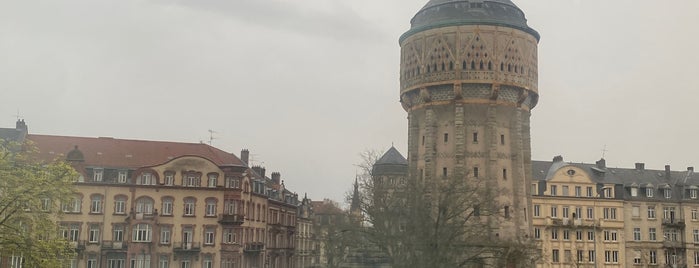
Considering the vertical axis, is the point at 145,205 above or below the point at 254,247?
above

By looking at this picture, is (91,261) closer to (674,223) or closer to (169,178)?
(169,178)

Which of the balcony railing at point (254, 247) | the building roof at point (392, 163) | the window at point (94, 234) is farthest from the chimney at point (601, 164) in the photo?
the window at point (94, 234)

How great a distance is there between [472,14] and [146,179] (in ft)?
94.3

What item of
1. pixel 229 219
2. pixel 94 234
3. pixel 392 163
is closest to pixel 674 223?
pixel 392 163

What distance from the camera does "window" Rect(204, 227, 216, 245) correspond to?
5469 centimetres

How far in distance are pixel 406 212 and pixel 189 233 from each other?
961 inches

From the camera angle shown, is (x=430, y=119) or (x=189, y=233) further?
(x=189, y=233)

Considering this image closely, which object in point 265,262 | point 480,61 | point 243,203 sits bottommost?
point 265,262

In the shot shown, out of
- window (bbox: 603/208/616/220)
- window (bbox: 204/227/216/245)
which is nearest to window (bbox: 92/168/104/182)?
window (bbox: 204/227/216/245)

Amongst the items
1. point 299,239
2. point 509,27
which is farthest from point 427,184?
point 299,239

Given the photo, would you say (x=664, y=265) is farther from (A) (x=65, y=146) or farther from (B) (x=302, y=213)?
(A) (x=65, y=146)

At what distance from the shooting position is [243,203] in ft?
189

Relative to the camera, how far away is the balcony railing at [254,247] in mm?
58547

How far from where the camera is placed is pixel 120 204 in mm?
53688
